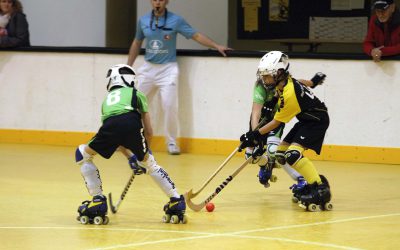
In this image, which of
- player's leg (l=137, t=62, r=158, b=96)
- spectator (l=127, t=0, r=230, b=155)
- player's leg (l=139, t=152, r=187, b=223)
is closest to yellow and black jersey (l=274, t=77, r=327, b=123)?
player's leg (l=139, t=152, r=187, b=223)

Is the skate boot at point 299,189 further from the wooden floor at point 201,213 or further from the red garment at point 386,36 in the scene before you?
the red garment at point 386,36

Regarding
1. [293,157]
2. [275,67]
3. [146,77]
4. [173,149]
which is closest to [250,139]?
[293,157]

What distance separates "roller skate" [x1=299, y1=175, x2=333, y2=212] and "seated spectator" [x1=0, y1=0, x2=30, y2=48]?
5864mm

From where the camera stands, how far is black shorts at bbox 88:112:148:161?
7.71 metres

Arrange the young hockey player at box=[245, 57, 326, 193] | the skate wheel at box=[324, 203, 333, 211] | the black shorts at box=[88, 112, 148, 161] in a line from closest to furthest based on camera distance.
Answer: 1. the black shorts at box=[88, 112, 148, 161]
2. the skate wheel at box=[324, 203, 333, 211]
3. the young hockey player at box=[245, 57, 326, 193]

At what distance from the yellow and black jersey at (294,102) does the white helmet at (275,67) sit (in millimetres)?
A: 99

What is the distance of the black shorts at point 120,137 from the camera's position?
7.71m

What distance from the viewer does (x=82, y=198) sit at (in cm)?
905

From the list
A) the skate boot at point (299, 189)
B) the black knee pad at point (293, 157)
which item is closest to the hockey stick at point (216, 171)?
the black knee pad at point (293, 157)

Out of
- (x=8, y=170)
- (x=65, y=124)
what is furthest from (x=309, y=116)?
(x=65, y=124)

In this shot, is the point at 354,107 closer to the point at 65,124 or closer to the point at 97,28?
the point at 65,124

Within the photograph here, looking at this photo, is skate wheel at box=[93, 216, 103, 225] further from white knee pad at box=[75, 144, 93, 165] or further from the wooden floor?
white knee pad at box=[75, 144, 93, 165]

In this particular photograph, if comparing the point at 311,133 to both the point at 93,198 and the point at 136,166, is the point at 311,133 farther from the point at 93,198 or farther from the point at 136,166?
the point at 93,198

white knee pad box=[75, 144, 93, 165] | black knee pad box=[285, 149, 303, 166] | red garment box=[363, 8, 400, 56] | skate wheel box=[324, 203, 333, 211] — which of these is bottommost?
skate wheel box=[324, 203, 333, 211]
